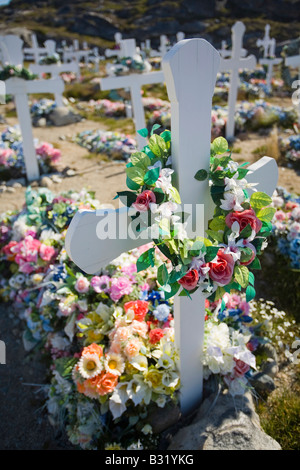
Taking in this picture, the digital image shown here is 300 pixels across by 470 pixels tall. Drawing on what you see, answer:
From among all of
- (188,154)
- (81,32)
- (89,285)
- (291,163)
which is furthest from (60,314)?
(81,32)

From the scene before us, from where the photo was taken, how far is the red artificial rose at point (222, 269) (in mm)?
1206

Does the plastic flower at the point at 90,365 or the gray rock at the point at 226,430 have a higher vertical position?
the plastic flower at the point at 90,365

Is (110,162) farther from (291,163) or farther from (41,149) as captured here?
(291,163)

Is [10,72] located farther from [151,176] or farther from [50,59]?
[50,59]

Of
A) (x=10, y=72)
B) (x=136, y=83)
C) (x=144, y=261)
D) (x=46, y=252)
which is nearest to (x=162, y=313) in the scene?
(x=144, y=261)

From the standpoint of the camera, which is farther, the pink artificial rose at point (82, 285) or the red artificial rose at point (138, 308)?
the pink artificial rose at point (82, 285)

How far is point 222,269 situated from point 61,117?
9.34m

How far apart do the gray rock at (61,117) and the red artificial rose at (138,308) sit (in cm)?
857

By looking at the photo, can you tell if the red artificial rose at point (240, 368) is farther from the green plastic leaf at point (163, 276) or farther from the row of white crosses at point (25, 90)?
the row of white crosses at point (25, 90)

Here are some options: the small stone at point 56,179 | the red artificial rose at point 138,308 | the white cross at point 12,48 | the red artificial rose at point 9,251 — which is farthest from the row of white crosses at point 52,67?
the red artificial rose at point 138,308

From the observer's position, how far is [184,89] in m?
1.13

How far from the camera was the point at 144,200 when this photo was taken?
3.84 feet

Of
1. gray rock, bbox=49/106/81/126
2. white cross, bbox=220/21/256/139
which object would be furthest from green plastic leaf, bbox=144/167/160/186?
gray rock, bbox=49/106/81/126

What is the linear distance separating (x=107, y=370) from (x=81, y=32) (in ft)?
140
